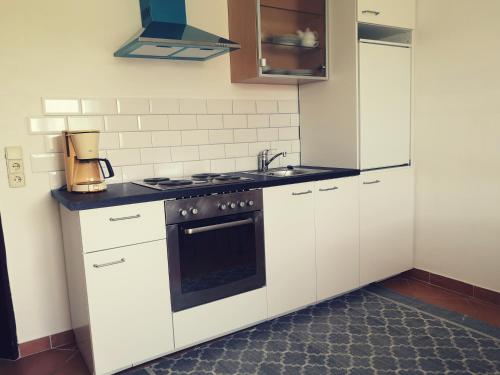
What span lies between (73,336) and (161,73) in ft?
5.48

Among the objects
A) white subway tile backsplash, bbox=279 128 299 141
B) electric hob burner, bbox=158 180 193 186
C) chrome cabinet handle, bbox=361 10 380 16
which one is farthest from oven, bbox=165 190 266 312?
chrome cabinet handle, bbox=361 10 380 16

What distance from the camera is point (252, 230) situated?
2422 mm

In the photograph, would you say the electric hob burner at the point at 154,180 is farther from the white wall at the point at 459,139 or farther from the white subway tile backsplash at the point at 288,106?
the white wall at the point at 459,139

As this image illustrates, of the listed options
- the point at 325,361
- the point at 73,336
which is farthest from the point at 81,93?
the point at 325,361

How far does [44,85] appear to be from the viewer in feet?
7.59

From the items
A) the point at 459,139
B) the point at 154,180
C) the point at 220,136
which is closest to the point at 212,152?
the point at 220,136

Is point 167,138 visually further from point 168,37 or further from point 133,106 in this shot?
point 168,37

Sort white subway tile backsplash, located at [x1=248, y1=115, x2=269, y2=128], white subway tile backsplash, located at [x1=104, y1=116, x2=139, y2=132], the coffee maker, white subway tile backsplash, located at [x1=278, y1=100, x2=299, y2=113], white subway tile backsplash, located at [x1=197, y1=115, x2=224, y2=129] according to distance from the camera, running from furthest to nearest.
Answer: white subway tile backsplash, located at [x1=278, y1=100, x2=299, y2=113]
white subway tile backsplash, located at [x1=248, y1=115, x2=269, y2=128]
white subway tile backsplash, located at [x1=197, y1=115, x2=224, y2=129]
white subway tile backsplash, located at [x1=104, y1=116, x2=139, y2=132]
the coffee maker

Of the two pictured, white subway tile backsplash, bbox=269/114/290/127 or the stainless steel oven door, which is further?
white subway tile backsplash, bbox=269/114/290/127

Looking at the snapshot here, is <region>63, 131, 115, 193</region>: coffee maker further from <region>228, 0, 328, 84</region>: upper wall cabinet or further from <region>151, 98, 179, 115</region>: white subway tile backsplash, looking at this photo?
<region>228, 0, 328, 84</region>: upper wall cabinet

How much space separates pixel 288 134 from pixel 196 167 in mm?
811

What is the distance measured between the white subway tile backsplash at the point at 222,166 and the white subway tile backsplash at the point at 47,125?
0.97 metres

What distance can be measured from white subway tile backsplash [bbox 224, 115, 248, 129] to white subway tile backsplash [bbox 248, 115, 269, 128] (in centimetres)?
4

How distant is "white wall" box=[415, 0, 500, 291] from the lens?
2686 millimetres
